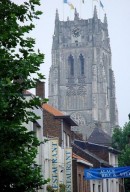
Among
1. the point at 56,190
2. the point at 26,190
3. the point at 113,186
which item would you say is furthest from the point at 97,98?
the point at 26,190

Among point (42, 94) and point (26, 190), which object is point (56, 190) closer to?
point (42, 94)

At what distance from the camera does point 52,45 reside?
160625mm

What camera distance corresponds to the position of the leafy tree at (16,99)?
20.5 metres

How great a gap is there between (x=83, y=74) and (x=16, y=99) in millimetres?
134390

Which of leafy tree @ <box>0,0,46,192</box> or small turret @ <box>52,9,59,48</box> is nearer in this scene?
leafy tree @ <box>0,0,46,192</box>

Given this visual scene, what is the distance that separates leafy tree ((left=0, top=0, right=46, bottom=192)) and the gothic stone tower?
125758 millimetres

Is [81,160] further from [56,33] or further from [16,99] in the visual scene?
[56,33]

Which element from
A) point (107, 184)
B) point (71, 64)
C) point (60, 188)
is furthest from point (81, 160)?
point (71, 64)

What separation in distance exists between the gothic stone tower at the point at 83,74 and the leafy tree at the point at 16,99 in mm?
125758

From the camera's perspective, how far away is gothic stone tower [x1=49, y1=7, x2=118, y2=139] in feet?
497

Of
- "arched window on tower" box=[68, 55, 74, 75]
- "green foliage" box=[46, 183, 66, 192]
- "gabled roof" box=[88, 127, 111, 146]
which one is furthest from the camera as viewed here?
"arched window on tower" box=[68, 55, 74, 75]

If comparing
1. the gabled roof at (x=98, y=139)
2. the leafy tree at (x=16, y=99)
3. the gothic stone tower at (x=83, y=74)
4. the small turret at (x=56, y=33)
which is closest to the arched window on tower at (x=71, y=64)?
the gothic stone tower at (x=83, y=74)

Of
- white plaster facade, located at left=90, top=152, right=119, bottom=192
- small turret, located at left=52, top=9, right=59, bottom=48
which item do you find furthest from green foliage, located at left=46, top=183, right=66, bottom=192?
small turret, located at left=52, top=9, right=59, bottom=48

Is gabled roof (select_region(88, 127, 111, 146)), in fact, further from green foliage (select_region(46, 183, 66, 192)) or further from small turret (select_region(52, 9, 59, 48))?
small turret (select_region(52, 9, 59, 48))
